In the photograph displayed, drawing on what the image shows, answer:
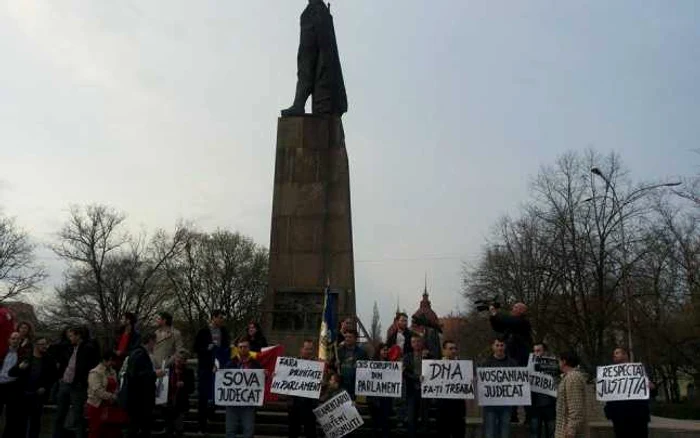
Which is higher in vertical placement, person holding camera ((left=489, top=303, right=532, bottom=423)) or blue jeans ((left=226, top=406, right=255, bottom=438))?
person holding camera ((left=489, top=303, right=532, bottom=423))

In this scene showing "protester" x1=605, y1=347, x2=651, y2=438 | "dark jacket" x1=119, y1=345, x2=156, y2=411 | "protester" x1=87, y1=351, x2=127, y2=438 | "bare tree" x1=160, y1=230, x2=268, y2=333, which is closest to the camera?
"protester" x1=605, y1=347, x2=651, y2=438

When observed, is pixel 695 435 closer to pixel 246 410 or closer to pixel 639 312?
pixel 246 410

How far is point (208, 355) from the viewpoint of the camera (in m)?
12.0

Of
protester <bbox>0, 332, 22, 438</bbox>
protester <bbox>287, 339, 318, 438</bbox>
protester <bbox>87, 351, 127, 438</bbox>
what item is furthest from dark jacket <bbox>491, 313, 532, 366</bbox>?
protester <bbox>0, 332, 22, 438</bbox>

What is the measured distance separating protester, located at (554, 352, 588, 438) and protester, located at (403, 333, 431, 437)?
8.66ft

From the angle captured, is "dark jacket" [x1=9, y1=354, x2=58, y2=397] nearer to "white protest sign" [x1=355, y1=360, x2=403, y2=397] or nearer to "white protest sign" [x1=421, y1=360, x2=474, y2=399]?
"white protest sign" [x1=355, y1=360, x2=403, y2=397]

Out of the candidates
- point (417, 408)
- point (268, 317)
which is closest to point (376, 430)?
point (417, 408)

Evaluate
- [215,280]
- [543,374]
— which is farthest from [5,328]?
[215,280]

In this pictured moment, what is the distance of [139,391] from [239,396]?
1444 mm

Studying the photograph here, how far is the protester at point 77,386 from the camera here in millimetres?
10516

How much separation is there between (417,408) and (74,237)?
44.2 metres

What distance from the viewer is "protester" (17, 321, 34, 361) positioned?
10789mm

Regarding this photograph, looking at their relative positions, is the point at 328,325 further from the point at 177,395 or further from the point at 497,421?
the point at 497,421

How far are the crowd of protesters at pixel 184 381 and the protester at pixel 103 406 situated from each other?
0.01 m
